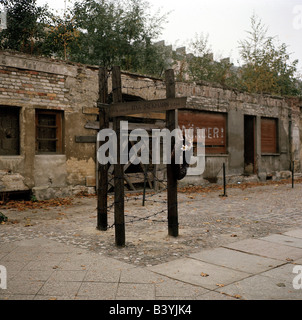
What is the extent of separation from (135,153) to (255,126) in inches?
280

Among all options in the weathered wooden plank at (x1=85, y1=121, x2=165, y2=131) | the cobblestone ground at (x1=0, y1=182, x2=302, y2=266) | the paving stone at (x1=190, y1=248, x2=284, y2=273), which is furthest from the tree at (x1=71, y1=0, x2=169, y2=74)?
the paving stone at (x1=190, y1=248, x2=284, y2=273)

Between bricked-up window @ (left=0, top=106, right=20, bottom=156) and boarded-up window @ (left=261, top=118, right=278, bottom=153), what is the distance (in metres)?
11.6

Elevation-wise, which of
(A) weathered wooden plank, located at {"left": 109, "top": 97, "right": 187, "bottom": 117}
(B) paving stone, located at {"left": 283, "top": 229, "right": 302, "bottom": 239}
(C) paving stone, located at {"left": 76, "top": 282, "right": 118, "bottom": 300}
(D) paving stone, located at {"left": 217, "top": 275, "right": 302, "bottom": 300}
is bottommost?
(B) paving stone, located at {"left": 283, "top": 229, "right": 302, "bottom": 239}

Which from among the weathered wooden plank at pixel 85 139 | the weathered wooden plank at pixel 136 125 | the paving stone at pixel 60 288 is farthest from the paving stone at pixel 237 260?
the weathered wooden plank at pixel 136 125

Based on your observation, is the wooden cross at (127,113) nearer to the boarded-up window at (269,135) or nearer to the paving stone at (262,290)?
the paving stone at (262,290)

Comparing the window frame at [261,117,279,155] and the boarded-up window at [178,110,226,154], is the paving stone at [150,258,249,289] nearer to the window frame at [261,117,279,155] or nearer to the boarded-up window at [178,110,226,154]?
the boarded-up window at [178,110,226,154]

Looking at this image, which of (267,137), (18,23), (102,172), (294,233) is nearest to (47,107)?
(102,172)

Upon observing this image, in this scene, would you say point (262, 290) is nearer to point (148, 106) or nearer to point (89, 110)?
point (148, 106)

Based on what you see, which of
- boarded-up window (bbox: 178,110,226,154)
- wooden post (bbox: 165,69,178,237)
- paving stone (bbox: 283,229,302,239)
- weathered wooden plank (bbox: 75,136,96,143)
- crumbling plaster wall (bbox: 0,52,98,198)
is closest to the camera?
wooden post (bbox: 165,69,178,237)

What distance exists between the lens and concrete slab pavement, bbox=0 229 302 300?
3.68 metres
